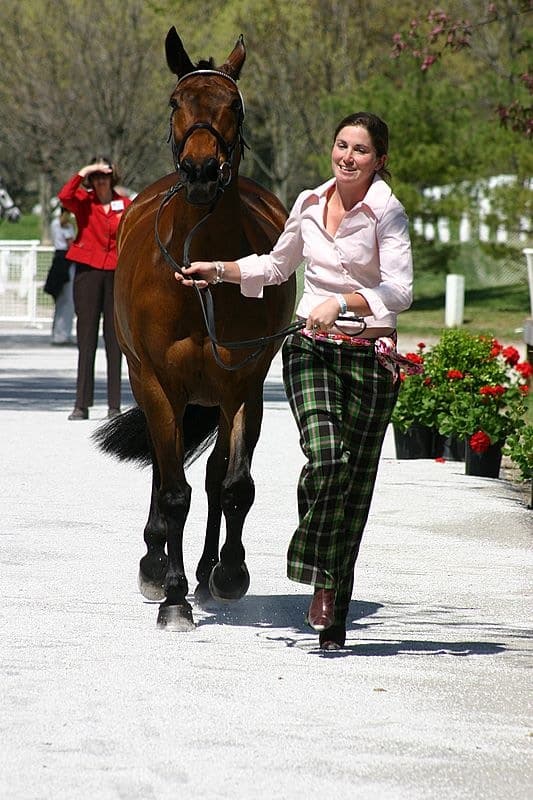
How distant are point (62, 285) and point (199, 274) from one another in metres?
19.2

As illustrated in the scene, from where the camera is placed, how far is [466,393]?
12.5m

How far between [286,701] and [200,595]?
81.9 inches

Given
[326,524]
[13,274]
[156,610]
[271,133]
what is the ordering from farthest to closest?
[271,133] → [13,274] → [156,610] → [326,524]

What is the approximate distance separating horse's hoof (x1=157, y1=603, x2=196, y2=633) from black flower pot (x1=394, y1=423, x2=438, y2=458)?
6387 mm

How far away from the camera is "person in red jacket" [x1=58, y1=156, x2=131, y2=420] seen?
49.2ft

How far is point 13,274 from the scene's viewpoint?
103 ft

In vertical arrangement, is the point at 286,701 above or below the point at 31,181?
below

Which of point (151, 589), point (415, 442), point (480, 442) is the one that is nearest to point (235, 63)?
point (151, 589)

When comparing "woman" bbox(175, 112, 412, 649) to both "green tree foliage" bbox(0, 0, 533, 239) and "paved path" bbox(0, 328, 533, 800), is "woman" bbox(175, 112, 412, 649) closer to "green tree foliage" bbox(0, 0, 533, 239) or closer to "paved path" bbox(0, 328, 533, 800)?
"paved path" bbox(0, 328, 533, 800)

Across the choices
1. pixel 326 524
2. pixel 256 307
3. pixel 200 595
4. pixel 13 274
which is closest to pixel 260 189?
pixel 256 307

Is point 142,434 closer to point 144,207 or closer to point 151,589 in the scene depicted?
point 144,207

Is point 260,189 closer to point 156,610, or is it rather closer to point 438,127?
point 156,610

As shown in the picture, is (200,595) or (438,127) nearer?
(200,595)

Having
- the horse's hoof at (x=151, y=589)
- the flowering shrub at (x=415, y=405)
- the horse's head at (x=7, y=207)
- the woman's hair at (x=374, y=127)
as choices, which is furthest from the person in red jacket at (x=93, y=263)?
the horse's head at (x=7, y=207)
